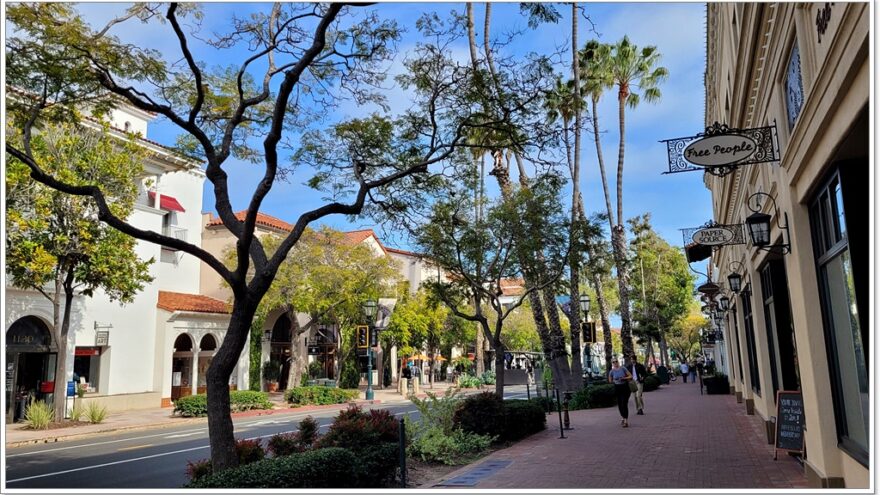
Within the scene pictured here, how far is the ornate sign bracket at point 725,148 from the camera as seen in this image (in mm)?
7688

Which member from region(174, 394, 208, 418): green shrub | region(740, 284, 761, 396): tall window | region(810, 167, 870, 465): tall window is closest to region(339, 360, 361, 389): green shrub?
region(174, 394, 208, 418): green shrub

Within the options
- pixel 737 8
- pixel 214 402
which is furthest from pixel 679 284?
pixel 214 402

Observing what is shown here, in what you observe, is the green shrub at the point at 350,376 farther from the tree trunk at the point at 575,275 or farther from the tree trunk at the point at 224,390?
the tree trunk at the point at 224,390

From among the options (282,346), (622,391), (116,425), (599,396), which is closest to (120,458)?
(116,425)

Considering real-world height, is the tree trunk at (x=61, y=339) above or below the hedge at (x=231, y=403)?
above

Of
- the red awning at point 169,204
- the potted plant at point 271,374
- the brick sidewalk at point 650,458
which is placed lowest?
the brick sidewalk at point 650,458

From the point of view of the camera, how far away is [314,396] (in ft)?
98.1

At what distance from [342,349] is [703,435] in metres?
30.8

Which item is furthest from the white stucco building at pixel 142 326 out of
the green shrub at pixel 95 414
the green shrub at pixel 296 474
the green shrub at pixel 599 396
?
the green shrub at pixel 599 396

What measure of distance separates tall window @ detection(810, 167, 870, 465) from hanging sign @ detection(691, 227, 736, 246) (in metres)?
3.22

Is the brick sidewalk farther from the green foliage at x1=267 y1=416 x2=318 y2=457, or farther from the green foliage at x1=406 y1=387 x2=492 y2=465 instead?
the green foliage at x1=267 y1=416 x2=318 y2=457

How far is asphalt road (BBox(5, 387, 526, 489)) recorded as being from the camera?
36.6ft

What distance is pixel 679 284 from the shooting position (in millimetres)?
64438

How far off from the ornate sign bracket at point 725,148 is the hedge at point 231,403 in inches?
746
